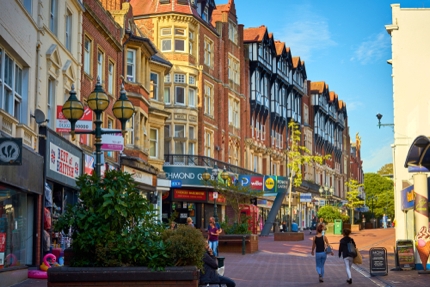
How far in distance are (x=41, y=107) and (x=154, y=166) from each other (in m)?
20.1

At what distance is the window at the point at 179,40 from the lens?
5056cm

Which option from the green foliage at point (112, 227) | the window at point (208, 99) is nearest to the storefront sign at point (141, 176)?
the window at point (208, 99)

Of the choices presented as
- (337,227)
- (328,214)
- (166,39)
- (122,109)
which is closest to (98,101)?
(122,109)

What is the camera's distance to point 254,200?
6500cm

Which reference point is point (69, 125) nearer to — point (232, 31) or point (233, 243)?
point (233, 243)

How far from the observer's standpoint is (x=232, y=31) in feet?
197

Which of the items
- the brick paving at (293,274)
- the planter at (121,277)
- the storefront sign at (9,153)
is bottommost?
the brick paving at (293,274)

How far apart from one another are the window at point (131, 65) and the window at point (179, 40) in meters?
12.4

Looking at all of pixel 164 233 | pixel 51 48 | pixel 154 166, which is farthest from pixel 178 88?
pixel 164 233

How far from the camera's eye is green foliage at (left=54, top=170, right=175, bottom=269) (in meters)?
13.4

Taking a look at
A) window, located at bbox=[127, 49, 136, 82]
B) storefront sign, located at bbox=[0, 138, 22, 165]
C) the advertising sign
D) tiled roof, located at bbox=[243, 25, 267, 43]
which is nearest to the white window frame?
window, located at bbox=[127, 49, 136, 82]

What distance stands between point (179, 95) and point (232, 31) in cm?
1177

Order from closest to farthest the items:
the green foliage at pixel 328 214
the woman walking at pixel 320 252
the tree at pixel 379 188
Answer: the woman walking at pixel 320 252 < the green foliage at pixel 328 214 < the tree at pixel 379 188

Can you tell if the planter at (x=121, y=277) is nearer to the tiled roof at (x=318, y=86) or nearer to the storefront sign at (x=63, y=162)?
the storefront sign at (x=63, y=162)
